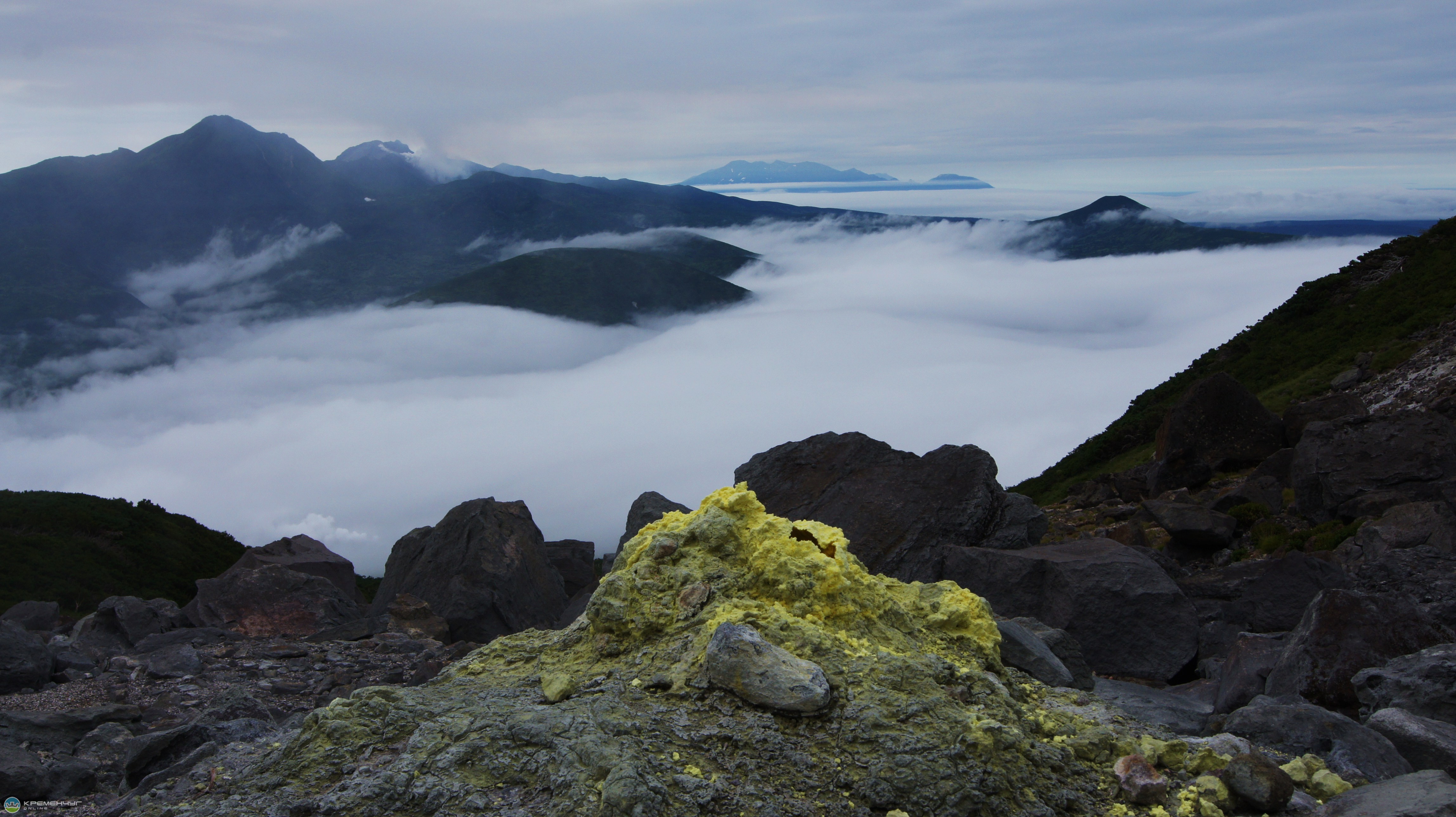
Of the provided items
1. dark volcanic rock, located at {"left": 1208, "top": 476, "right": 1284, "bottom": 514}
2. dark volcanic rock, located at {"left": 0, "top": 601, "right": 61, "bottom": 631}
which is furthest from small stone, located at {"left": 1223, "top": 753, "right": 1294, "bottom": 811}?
dark volcanic rock, located at {"left": 0, "top": 601, "right": 61, "bottom": 631}

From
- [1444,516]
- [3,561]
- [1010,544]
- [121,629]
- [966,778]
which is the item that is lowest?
[3,561]

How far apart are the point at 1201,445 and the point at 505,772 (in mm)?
25748

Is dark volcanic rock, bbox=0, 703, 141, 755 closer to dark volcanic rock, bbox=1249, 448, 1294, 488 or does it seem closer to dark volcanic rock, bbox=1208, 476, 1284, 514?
dark volcanic rock, bbox=1208, 476, 1284, 514

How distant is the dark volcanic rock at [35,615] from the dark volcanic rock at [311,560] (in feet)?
12.5

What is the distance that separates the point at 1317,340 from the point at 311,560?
168 ft

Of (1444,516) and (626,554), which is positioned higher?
(626,554)

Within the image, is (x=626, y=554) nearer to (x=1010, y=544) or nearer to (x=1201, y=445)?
(x=1010, y=544)

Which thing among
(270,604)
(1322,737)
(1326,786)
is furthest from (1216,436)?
(270,604)

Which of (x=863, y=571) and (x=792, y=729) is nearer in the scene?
(x=792, y=729)

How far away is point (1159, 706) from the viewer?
6.96 metres

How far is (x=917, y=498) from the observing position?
48.0 ft

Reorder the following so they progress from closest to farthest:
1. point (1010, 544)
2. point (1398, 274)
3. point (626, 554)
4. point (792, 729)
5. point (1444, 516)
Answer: point (792, 729)
point (626, 554)
point (1444, 516)
point (1010, 544)
point (1398, 274)

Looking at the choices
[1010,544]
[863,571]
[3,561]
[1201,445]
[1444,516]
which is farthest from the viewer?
[3,561]

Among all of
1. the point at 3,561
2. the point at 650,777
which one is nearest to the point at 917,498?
the point at 650,777
